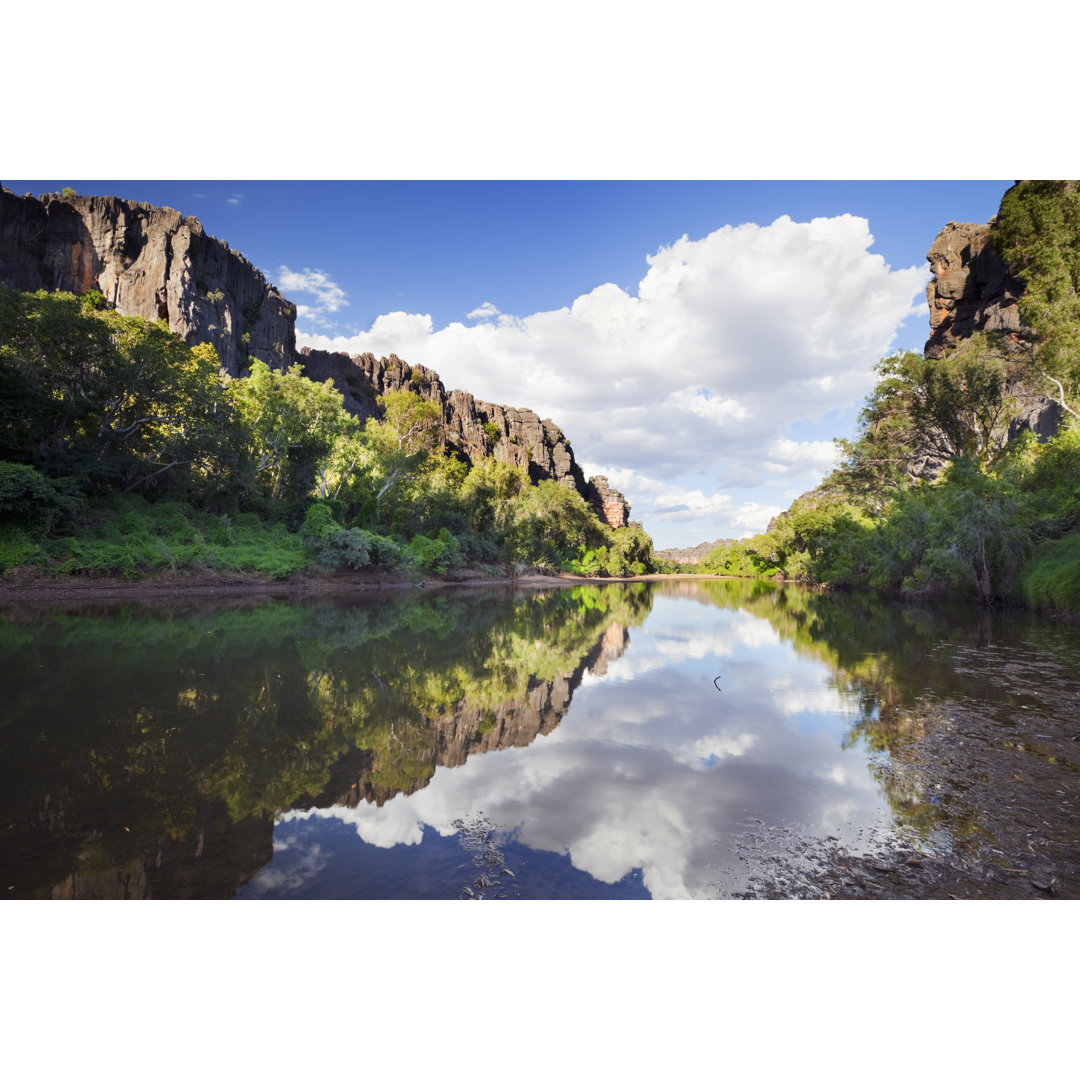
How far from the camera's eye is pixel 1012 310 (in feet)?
140

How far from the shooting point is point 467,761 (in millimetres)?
5273

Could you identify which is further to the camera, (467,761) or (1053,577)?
(1053,577)

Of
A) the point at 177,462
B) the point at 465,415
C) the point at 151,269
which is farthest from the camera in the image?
the point at 465,415

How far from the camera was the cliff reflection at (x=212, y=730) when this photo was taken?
10.9ft

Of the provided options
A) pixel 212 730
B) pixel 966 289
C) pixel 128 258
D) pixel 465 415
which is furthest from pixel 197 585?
pixel 465 415

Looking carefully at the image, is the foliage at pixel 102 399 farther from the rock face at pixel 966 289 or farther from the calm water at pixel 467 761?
the rock face at pixel 966 289

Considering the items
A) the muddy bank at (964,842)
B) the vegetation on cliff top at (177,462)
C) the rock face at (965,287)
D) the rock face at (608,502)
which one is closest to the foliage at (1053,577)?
the muddy bank at (964,842)

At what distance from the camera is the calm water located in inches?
129

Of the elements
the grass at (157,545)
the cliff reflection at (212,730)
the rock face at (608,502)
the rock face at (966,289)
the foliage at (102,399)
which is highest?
the rock face at (966,289)

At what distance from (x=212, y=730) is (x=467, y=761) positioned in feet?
8.46

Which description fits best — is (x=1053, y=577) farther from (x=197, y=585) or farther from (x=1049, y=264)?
(x=197, y=585)

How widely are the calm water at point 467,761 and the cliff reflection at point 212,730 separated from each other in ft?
0.08

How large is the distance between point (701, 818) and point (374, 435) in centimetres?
3941

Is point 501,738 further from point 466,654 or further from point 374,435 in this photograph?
point 374,435
